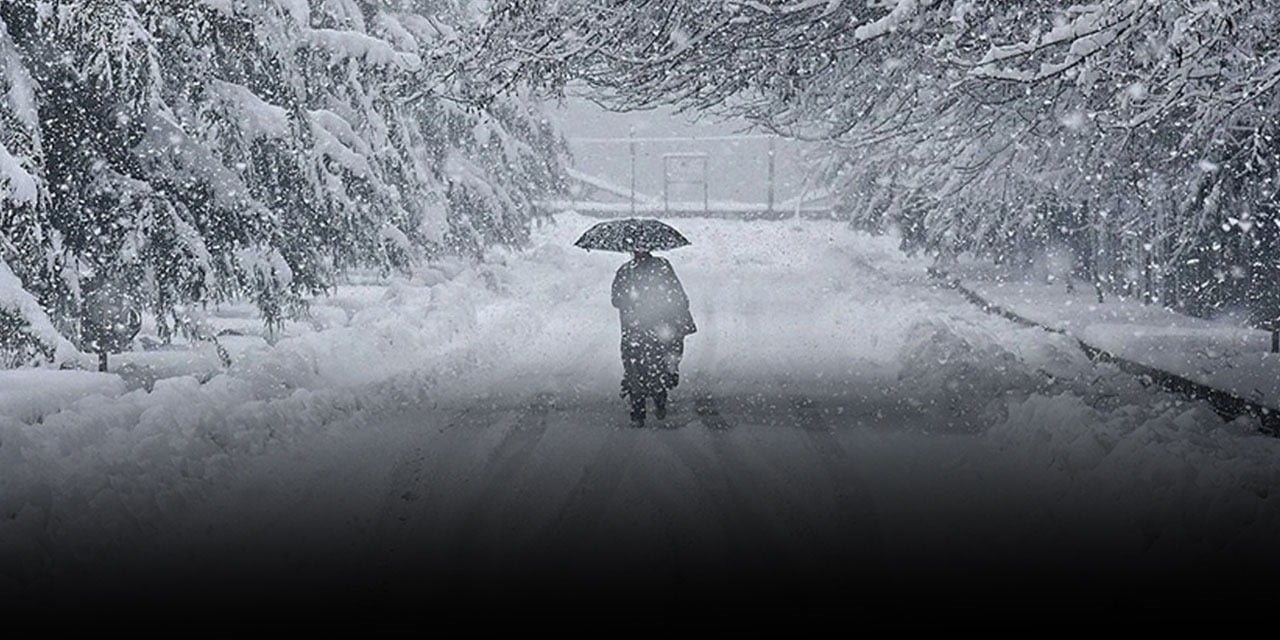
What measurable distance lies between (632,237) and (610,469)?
3.40m

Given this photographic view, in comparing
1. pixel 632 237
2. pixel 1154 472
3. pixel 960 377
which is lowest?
pixel 960 377

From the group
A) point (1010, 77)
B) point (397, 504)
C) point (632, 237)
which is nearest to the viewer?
point (397, 504)

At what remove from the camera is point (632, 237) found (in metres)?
12.3

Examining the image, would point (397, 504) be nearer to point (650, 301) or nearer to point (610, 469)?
point (610, 469)

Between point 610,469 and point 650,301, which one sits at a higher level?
point 650,301

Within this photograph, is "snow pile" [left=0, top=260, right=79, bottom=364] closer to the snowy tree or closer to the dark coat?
the snowy tree

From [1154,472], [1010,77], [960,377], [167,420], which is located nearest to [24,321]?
[167,420]

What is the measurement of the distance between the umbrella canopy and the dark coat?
20cm

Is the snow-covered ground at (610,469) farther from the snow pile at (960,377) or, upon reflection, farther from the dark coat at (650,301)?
the dark coat at (650,301)

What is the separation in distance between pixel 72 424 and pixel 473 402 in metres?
4.24

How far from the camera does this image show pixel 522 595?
249 inches

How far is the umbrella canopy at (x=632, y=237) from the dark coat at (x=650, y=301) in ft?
0.64

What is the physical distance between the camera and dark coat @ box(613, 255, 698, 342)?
12297mm

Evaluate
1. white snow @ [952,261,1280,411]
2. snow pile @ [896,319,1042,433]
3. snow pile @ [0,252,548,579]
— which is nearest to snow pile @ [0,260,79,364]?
snow pile @ [0,252,548,579]
